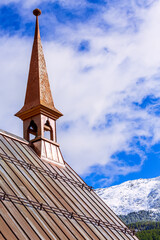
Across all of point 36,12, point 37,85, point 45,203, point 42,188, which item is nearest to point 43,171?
point 42,188

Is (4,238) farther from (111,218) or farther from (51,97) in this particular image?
(51,97)

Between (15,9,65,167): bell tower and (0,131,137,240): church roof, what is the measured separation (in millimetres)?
656

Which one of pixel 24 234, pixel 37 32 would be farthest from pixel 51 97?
pixel 24 234

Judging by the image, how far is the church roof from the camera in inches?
477

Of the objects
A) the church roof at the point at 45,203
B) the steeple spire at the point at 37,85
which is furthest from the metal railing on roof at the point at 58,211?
the steeple spire at the point at 37,85

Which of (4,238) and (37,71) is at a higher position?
(37,71)

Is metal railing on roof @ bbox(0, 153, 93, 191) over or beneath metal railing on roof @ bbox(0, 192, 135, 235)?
over

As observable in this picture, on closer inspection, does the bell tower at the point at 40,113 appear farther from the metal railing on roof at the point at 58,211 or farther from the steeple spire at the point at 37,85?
the metal railing on roof at the point at 58,211

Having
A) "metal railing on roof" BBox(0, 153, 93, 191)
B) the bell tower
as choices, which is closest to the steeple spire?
the bell tower

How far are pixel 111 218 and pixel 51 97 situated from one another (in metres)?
6.98

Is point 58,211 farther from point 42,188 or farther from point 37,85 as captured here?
point 37,85

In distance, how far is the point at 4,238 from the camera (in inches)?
410

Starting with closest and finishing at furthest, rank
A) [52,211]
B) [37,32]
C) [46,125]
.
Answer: [52,211] → [46,125] → [37,32]

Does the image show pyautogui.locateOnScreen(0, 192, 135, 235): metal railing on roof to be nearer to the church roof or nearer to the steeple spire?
the church roof
